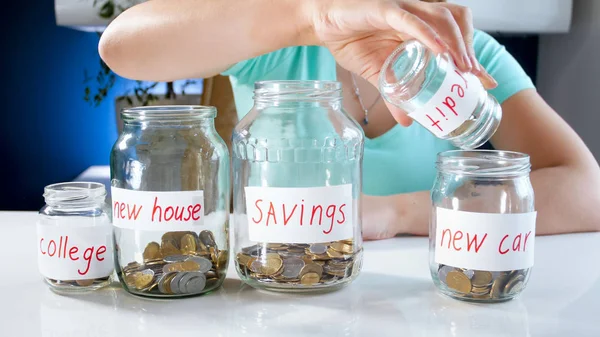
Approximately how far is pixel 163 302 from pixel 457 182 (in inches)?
11.9

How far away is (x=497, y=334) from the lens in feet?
1.69

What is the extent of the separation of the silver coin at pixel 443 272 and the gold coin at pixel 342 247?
88 millimetres

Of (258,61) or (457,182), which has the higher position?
(258,61)

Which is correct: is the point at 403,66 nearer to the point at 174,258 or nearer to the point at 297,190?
the point at 297,190

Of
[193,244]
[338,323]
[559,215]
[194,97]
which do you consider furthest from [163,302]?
[194,97]

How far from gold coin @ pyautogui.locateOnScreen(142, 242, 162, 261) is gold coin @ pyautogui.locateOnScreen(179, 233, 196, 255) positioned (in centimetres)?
2

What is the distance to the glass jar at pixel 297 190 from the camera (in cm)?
59

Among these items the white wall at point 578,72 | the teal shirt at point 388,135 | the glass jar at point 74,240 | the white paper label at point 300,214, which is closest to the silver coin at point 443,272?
the white paper label at point 300,214

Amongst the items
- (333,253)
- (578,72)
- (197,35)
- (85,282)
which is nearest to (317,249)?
(333,253)

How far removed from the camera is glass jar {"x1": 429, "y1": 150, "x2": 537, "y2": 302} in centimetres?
57

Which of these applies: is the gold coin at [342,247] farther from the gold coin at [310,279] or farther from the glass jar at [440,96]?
the glass jar at [440,96]

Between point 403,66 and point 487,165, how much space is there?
144 millimetres

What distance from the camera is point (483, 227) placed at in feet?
1.87

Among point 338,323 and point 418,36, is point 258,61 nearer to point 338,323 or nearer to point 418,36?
point 418,36
